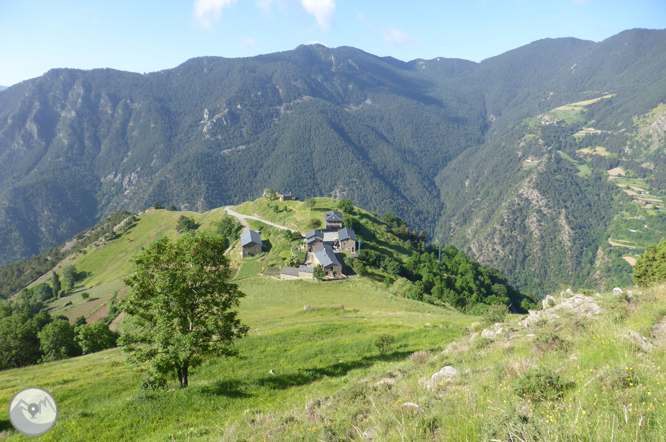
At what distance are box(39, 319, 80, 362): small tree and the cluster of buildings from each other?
4000 cm

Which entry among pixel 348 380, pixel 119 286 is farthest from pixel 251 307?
pixel 119 286

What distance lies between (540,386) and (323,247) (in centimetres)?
7671

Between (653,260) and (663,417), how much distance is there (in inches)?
2088

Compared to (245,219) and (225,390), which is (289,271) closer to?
(225,390)

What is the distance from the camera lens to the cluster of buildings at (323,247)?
75.2 metres

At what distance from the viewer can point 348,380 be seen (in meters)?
17.9

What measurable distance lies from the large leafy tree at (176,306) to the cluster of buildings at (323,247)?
186 ft

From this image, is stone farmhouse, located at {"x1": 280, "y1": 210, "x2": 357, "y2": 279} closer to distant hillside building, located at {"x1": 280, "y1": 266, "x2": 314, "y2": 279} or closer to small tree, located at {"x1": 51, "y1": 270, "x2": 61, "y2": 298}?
distant hillside building, located at {"x1": 280, "y1": 266, "x2": 314, "y2": 279}

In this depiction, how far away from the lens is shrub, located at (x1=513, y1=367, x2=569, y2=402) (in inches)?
300

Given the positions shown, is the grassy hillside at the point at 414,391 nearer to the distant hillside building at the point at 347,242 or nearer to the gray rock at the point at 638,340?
the gray rock at the point at 638,340

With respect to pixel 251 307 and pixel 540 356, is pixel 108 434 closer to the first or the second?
pixel 540 356

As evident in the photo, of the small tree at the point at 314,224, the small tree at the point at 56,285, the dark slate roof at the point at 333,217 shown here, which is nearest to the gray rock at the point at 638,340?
the dark slate roof at the point at 333,217

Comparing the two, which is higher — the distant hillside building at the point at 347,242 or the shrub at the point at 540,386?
the shrub at the point at 540,386

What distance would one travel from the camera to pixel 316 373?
20.8 m
